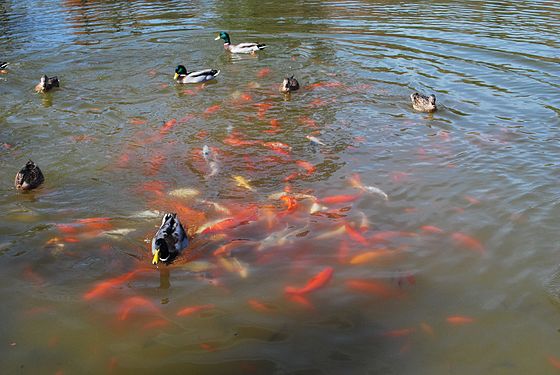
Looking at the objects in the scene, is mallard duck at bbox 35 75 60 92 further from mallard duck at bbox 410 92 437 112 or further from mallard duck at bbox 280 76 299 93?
mallard duck at bbox 410 92 437 112

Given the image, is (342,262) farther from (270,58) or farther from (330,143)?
(270,58)

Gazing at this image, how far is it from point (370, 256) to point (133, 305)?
299 cm

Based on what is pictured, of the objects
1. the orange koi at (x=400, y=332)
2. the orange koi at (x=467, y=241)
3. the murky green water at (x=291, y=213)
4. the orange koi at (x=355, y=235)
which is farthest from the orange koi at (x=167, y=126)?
the orange koi at (x=400, y=332)

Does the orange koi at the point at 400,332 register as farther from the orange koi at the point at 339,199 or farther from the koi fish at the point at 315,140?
the koi fish at the point at 315,140

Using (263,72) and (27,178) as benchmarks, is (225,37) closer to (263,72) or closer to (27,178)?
(263,72)

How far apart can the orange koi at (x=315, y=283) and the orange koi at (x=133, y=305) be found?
1.55 m

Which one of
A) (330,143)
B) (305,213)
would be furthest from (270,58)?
(305,213)

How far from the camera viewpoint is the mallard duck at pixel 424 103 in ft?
37.6

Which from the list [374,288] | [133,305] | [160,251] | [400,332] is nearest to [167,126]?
[160,251]

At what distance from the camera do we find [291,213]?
7852 mm

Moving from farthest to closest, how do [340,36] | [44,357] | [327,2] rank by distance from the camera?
1. [327,2]
2. [340,36]
3. [44,357]

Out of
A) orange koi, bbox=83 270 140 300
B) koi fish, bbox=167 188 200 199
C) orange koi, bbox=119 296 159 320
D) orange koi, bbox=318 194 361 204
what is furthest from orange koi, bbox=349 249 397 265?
koi fish, bbox=167 188 200 199

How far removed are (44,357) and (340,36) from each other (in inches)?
594

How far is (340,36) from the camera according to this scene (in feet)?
58.8
